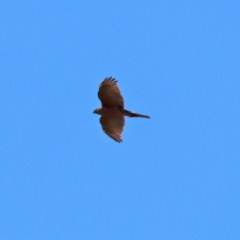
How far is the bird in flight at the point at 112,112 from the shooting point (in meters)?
42.1

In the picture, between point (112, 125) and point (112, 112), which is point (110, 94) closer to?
point (112, 112)

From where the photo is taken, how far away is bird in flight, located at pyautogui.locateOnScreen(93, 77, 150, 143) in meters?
42.1

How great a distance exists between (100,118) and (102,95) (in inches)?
42.0

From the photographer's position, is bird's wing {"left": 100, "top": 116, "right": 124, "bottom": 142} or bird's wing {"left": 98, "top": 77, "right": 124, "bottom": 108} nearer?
bird's wing {"left": 98, "top": 77, "right": 124, "bottom": 108}

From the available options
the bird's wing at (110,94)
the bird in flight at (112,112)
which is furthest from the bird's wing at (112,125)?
the bird's wing at (110,94)

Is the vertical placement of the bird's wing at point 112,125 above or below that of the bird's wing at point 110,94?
below

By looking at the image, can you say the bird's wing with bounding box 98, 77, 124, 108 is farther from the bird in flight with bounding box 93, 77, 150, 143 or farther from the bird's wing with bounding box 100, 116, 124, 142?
the bird's wing with bounding box 100, 116, 124, 142

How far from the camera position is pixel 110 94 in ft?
138

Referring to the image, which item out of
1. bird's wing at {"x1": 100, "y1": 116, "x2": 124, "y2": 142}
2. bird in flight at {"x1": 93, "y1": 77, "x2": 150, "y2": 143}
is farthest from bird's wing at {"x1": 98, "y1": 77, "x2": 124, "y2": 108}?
bird's wing at {"x1": 100, "y1": 116, "x2": 124, "y2": 142}

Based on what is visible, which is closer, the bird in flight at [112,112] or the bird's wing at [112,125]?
the bird in flight at [112,112]

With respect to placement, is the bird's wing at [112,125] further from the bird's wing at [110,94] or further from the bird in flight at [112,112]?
the bird's wing at [110,94]

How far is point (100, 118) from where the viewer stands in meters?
43.0

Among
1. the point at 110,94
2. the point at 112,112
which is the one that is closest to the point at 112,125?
the point at 112,112

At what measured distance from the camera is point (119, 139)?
42531 millimetres
